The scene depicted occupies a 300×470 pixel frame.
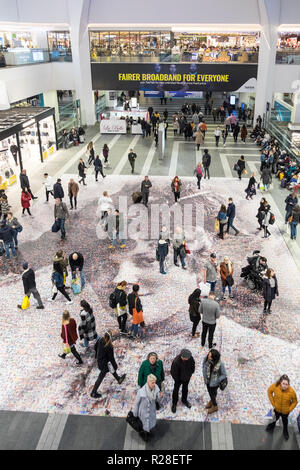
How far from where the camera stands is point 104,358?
21.0 ft

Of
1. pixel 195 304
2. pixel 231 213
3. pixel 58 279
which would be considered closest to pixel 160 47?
pixel 231 213

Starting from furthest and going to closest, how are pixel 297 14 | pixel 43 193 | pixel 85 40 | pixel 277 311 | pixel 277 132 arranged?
1. pixel 85 40
2. pixel 297 14
3. pixel 277 132
4. pixel 43 193
5. pixel 277 311

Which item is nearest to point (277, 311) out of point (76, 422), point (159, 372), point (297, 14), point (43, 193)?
point (159, 372)

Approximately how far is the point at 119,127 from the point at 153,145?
4.03 metres

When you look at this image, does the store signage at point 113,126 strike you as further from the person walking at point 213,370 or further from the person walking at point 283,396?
the person walking at point 283,396

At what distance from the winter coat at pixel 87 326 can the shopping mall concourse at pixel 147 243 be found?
0.03 metres

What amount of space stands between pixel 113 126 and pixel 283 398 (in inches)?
954

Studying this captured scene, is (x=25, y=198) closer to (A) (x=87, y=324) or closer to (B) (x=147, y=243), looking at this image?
(B) (x=147, y=243)

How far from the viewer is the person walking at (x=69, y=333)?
6.98m

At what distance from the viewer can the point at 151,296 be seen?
967 centimetres

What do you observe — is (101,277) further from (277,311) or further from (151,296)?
(277,311)

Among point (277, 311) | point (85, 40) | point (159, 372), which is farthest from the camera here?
point (85, 40)

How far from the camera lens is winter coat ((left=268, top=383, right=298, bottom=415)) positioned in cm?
561

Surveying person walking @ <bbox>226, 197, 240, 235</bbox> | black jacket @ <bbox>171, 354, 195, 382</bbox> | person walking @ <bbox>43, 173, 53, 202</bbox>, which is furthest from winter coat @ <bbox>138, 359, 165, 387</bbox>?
person walking @ <bbox>43, 173, 53, 202</bbox>
